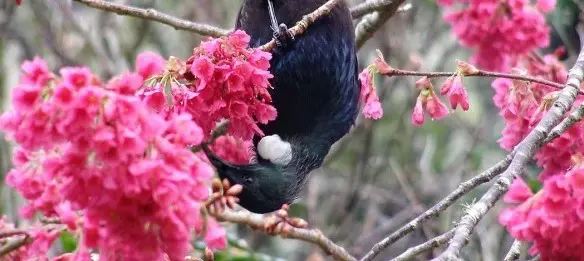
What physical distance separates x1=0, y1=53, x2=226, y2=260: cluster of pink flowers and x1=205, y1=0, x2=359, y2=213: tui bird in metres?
0.86

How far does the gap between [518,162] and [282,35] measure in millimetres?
948

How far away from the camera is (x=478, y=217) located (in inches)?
59.8

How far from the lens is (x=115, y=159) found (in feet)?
4.37

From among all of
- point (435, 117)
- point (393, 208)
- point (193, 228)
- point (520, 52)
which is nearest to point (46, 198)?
point (193, 228)

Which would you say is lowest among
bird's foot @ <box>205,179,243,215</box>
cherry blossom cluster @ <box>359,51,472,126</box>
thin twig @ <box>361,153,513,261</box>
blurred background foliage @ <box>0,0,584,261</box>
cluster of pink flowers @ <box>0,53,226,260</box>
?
cluster of pink flowers @ <box>0,53,226,260</box>

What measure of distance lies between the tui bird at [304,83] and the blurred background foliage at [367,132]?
3.39 ft

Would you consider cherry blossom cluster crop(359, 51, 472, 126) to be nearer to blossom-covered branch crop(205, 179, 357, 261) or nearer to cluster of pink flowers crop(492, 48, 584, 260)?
cluster of pink flowers crop(492, 48, 584, 260)

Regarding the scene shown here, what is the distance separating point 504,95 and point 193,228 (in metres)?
1.07

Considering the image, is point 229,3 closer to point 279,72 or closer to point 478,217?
point 279,72

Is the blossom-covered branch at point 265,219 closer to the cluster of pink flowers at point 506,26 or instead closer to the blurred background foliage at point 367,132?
the cluster of pink flowers at point 506,26

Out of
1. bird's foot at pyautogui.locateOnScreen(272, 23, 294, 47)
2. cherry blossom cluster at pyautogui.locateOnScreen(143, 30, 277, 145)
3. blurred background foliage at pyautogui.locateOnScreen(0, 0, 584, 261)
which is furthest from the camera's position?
blurred background foliage at pyautogui.locateOnScreen(0, 0, 584, 261)

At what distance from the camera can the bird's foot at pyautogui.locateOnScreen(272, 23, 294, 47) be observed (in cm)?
245

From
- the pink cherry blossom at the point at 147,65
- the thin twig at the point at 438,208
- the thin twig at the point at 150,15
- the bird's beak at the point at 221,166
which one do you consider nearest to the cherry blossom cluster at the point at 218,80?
the bird's beak at the point at 221,166

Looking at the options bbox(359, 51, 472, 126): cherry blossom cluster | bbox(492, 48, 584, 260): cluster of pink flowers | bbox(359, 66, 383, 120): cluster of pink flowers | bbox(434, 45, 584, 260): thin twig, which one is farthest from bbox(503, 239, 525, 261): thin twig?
bbox(359, 66, 383, 120): cluster of pink flowers
